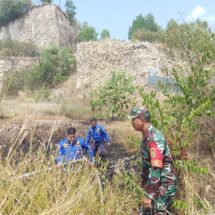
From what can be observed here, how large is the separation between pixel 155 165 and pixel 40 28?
45071 millimetres

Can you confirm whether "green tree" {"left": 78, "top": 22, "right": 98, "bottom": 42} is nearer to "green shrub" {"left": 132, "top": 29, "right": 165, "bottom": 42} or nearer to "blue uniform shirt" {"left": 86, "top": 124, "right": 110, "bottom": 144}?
"green shrub" {"left": 132, "top": 29, "right": 165, "bottom": 42}

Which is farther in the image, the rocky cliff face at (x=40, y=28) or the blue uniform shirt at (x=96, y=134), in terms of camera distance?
the rocky cliff face at (x=40, y=28)

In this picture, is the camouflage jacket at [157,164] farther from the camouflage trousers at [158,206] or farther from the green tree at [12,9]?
the green tree at [12,9]

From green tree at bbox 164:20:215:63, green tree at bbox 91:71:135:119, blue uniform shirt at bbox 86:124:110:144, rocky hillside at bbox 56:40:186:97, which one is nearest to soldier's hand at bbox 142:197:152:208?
green tree at bbox 164:20:215:63

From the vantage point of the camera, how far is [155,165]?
13.4ft

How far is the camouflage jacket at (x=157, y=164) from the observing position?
13.4 ft

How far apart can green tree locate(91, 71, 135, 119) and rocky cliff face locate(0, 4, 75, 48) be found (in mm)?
30322

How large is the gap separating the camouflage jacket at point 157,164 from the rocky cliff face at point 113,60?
67.2ft

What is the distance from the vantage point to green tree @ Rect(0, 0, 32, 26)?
155 feet

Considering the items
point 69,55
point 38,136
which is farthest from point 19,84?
point 38,136

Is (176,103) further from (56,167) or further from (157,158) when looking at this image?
(56,167)

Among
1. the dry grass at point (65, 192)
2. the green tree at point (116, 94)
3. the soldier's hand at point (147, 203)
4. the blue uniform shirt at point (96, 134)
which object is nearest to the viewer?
the dry grass at point (65, 192)

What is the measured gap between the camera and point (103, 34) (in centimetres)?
5662

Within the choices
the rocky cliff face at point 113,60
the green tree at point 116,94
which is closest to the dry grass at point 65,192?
the green tree at point 116,94
